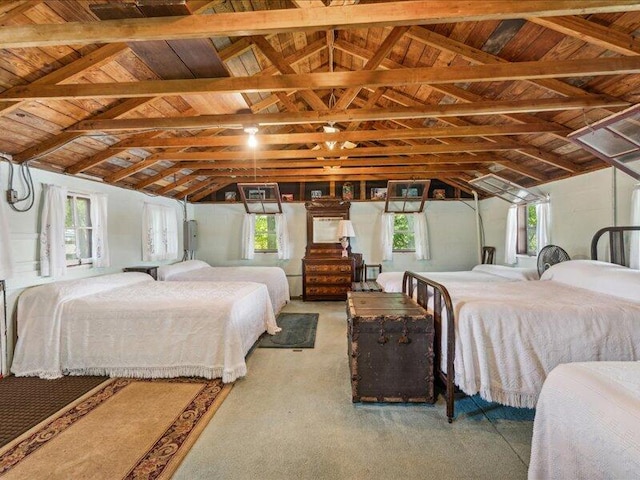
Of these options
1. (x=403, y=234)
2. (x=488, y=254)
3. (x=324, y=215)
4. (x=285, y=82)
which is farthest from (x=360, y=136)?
(x=488, y=254)

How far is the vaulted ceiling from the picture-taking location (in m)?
1.66

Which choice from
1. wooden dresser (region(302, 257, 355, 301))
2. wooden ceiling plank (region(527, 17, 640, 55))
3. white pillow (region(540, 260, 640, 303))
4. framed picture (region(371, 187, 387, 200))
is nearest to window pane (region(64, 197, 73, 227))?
wooden dresser (region(302, 257, 355, 301))

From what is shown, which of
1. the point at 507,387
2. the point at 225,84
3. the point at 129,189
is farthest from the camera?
the point at 129,189

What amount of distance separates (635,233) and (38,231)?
643cm

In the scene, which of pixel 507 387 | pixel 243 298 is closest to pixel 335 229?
pixel 243 298

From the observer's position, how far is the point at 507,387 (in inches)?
83.3

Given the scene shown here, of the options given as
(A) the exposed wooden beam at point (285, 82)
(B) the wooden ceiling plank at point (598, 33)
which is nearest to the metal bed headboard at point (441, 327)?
(A) the exposed wooden beam at point (285, 82)

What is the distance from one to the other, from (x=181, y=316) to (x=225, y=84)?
208 cm

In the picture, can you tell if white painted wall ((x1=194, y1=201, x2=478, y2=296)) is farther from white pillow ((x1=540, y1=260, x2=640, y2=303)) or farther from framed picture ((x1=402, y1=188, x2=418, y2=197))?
white pillow ((x1=540, y1=260, x2=640, y2=303))

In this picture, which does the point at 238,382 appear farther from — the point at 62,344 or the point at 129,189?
the point at 129,189

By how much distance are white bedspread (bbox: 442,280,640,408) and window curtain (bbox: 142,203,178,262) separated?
16.3 ft

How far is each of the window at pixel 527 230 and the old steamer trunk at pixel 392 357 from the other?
3791 mm

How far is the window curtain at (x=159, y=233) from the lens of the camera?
17.0ft

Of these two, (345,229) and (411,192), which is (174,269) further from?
(411,192)
